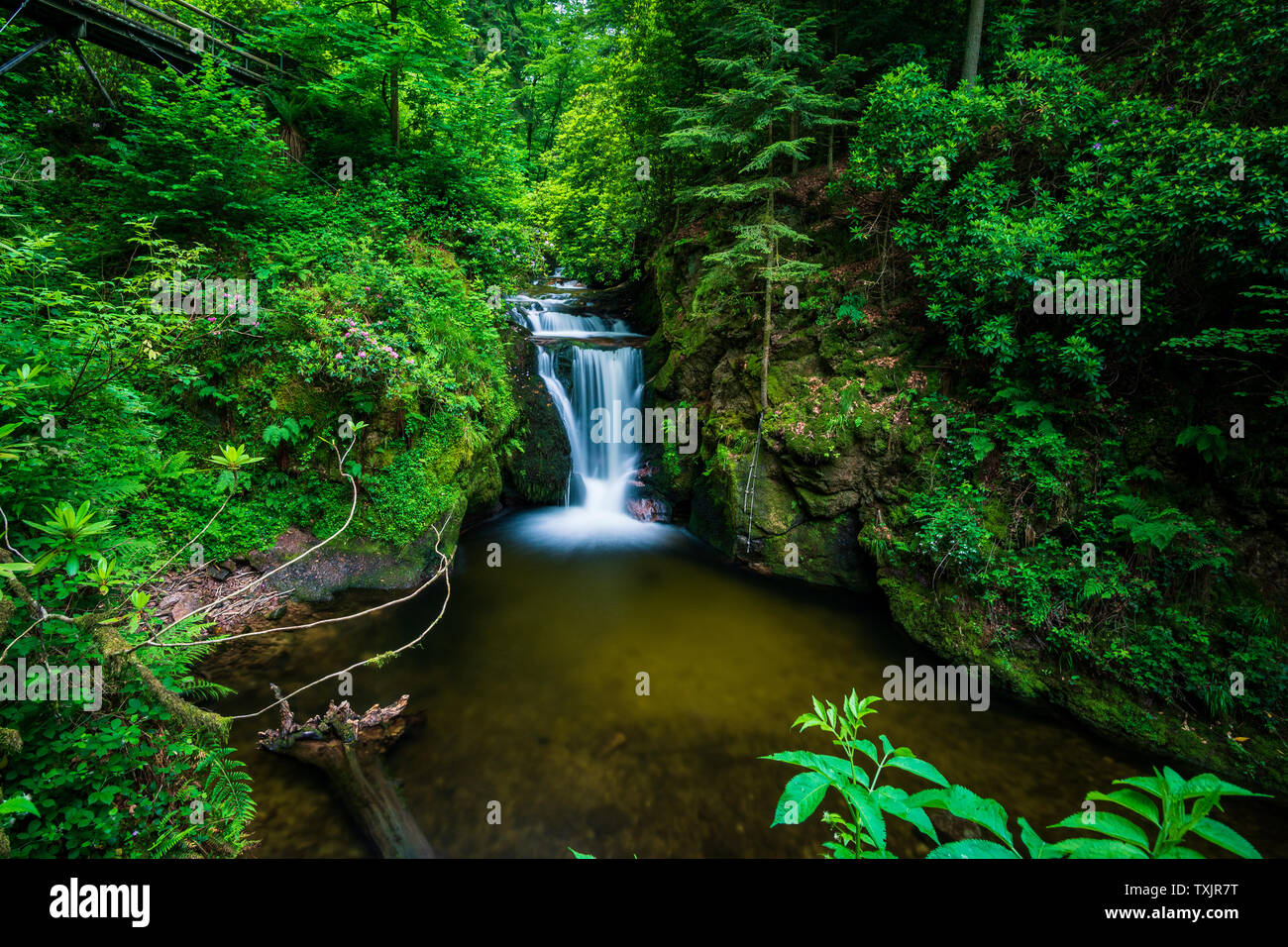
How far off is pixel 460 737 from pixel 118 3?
1373 centimetres

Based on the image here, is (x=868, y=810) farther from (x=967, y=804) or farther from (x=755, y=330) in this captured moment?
(x=755, y=330)

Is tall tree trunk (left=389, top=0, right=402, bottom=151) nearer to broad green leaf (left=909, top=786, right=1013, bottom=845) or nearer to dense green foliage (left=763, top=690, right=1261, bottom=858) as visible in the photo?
dense green foliage (left=763, top=690, right=1261, bottom=858)

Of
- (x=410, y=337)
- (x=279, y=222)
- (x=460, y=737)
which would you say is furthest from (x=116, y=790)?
(x=279, y=222)

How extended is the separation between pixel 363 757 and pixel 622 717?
2.63 m

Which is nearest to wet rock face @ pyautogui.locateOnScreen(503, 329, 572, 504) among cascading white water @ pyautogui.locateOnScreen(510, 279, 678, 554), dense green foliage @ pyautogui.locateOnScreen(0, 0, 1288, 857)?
cascading white water @ pyautogui.locateOnScreen(510, 279, 678, 554)

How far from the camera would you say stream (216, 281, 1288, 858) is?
4.37 metres

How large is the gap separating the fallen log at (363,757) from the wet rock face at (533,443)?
637 centimetres

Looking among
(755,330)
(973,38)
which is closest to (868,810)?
(755,330)

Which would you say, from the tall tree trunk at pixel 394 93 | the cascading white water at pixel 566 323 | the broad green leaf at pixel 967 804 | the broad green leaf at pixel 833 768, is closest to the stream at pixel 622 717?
the broad green leaf at pixel 833 768

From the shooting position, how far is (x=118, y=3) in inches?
337

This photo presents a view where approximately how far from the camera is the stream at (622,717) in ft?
14.3

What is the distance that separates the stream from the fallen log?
108 mm

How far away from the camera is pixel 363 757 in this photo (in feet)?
15.6

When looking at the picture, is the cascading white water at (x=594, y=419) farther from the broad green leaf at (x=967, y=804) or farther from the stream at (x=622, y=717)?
the broad green leaf at (x=967, y=804)
